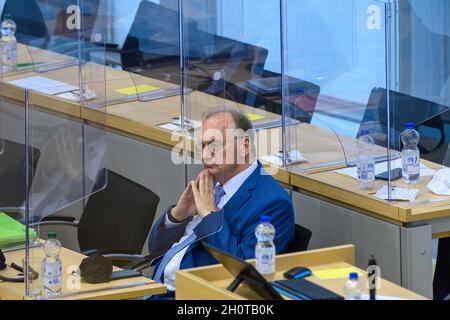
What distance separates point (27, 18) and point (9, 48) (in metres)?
1.15

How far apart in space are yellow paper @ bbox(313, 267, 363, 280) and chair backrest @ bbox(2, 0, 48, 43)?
8.96 feet

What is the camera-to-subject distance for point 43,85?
18.6 feet

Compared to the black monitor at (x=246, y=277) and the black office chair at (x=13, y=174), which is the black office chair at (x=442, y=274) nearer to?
the black monitor at (x=246, y=277)

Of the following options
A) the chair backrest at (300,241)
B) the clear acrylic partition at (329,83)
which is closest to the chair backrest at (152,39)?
the clear acrylic partition at (329,83)

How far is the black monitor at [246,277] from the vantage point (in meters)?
3.98

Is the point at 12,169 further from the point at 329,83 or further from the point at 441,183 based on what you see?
the point at 441,183

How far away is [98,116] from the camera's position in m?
5.64

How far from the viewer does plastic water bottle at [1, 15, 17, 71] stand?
19.3 feet

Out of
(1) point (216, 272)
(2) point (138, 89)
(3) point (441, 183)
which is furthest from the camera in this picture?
(2) point (138, 89)

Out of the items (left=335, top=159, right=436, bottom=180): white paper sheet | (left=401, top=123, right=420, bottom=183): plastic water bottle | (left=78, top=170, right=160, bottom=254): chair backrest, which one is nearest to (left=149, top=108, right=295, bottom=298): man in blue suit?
→ (left=78, top=170, right=160, bottom=254): chair backrest

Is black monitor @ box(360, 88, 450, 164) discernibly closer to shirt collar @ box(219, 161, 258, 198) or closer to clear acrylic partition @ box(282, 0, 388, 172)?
clear acrylic partition @ box(282, 0, 388, 172)

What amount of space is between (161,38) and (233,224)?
2.05m

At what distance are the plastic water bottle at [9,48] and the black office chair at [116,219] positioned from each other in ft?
2.26

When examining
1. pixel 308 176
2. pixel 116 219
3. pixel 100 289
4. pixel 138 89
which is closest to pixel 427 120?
pixel 308 176
